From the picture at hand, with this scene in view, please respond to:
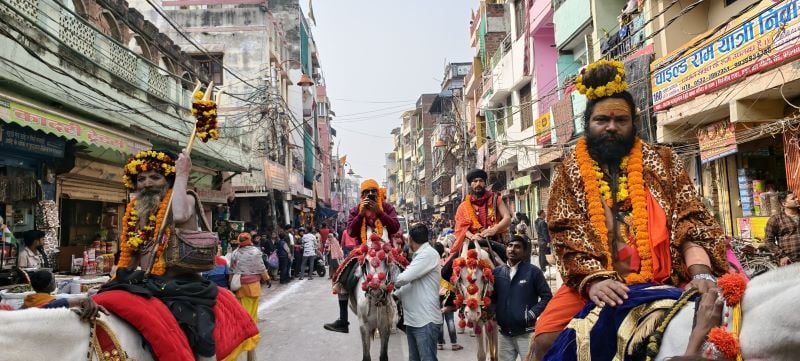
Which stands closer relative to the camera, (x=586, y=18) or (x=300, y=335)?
(x=300, y=335)

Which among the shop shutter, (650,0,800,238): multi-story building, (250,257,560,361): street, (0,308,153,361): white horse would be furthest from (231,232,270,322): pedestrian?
(650,0,800,238): multi-story building

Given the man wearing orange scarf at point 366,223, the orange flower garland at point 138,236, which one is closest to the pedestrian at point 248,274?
the man wearing orange scarf at point 366,223

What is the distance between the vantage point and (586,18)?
19047 millimetres

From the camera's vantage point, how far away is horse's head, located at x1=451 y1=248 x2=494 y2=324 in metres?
6.70

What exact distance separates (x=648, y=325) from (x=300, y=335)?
27.0 ft

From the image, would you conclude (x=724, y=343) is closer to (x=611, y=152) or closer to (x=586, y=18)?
(x=611, y=152)

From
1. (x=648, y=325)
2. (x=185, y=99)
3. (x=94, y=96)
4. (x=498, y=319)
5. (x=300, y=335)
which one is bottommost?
(x=300, y=335)

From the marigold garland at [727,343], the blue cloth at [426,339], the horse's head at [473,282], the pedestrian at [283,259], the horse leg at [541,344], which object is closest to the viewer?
the marigold garland at [727,343]

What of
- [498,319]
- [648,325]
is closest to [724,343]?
[648,325]

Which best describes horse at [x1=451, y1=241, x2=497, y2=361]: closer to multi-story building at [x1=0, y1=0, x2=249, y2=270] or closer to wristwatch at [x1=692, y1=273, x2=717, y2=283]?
wristwatch at [x1=692, y1=273, x2=717, y2=283]

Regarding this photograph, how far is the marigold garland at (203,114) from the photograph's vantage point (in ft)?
15.7

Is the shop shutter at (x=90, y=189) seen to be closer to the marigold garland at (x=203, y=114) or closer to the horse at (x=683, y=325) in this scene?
the marigold garland at (x=203, y=114)

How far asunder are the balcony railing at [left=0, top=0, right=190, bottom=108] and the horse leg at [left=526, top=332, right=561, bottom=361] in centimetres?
799

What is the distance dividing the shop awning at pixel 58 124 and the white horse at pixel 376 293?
5488mm
